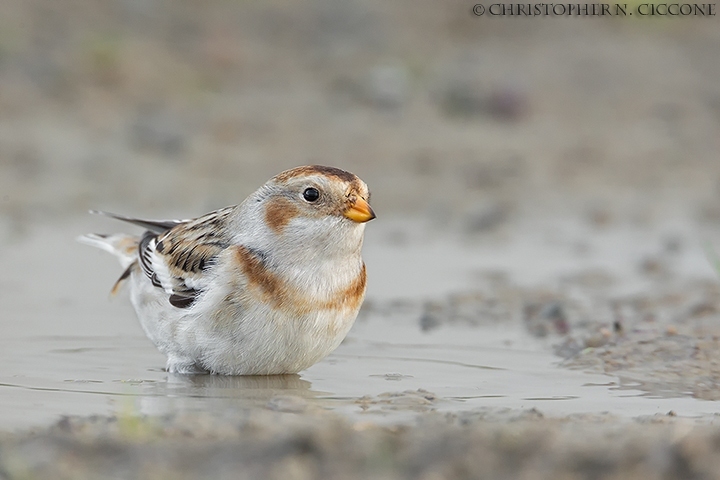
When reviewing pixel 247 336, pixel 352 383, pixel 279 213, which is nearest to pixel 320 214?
pixel 279 213

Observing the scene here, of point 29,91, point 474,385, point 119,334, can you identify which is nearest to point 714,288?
point 474,385

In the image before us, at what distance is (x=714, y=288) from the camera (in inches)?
305

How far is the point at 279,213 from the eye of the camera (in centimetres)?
568

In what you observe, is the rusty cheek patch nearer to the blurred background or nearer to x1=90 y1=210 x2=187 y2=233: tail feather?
x1=90 y1=210 x2=187 y2=233: tail feather

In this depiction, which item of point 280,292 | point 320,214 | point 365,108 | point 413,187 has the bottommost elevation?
point 280,292

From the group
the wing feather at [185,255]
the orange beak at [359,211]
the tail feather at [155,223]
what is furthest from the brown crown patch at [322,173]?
the tail feather at [155,223]

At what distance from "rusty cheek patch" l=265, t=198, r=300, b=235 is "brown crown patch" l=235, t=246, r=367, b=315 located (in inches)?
6.4

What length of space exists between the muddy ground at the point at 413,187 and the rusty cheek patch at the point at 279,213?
846mm

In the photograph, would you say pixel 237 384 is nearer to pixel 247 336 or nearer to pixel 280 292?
pixel 247 336

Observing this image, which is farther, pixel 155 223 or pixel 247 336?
pixel 155 223

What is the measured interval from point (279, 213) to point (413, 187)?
16.3 ft

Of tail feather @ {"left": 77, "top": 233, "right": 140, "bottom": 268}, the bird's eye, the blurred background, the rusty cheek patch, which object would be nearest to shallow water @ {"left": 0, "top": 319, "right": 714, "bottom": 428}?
tail feather @ {"left": 77, "top": 233, "right": 140, "bottom": 268}

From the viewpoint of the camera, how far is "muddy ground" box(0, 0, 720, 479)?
400 cm

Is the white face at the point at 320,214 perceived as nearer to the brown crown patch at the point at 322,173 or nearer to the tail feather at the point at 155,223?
the brown crown patch at the point at 322,173
